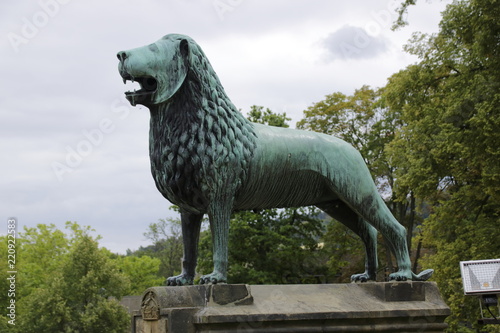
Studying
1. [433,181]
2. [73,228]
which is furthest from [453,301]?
[73,228]

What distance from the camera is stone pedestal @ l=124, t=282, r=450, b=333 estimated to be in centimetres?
611

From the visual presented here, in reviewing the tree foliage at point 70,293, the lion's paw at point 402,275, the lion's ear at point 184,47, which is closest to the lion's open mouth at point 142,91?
the lion's ear at point 184,47

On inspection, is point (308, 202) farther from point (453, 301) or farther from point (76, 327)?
point (76, 327)

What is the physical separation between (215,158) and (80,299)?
23022 millimetres

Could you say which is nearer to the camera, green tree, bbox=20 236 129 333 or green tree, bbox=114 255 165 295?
green tree, bbox=20 236 129 333

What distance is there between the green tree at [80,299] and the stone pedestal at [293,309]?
21.3 meters

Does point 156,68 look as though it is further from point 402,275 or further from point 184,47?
point 402,275

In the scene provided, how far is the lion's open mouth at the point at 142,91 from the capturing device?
6.49m

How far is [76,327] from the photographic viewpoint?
27.0 meters

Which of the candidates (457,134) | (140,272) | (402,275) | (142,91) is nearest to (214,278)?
(142,91)

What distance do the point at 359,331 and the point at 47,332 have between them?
22.8m

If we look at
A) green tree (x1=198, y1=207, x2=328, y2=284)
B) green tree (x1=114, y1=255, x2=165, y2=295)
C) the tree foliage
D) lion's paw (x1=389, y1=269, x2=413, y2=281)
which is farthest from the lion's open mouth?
green tree (x1=114, y1=255, x2=165, y2=295)

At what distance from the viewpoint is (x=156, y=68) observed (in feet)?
21.1

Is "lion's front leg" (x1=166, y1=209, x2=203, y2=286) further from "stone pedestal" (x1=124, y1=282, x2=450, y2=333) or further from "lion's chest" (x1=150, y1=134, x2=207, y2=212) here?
"stone pedestal" (x1=124, y1=282, x2=450, y2=333)
